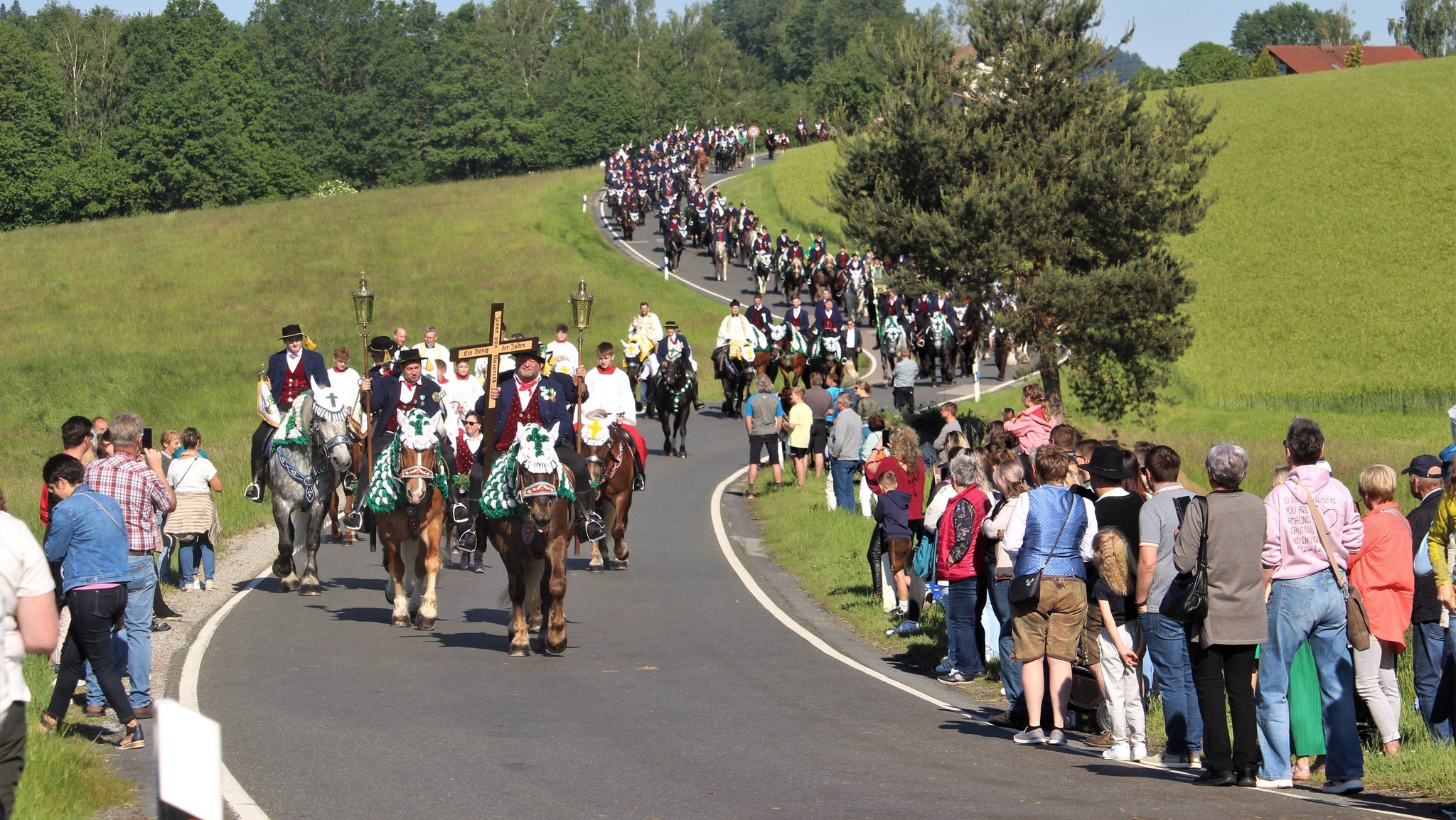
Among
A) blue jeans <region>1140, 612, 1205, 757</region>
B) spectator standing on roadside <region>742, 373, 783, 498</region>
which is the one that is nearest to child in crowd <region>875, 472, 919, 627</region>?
blue jeans <region>1140, 612, 1205, 757</region>

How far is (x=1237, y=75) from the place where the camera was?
454 ft

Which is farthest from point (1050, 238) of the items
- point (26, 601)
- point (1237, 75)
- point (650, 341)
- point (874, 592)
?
point (1237, 75)

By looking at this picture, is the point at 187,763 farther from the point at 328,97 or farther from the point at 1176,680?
the point at 328,97

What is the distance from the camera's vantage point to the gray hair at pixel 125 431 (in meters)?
11.5

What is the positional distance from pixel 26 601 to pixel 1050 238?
26.4 m

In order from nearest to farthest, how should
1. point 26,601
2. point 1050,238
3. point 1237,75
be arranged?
point 26,601 → point 1050,238 → point 1237,75

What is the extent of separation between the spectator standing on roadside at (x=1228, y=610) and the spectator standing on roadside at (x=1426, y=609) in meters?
1.70

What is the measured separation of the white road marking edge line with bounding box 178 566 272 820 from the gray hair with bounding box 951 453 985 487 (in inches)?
239

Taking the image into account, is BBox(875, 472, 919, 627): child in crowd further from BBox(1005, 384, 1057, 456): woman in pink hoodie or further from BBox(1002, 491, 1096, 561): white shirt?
BBox(1002, 491, 1096, 561): white shirt

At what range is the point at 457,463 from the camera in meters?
16.3

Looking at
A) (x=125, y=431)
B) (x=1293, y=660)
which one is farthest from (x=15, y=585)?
(x=1293, y=660)

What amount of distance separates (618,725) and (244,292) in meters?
51.6

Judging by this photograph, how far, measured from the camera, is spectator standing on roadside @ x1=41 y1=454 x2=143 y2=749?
32.8ft

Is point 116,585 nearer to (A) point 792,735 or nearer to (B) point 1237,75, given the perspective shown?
(A) point 792,735
